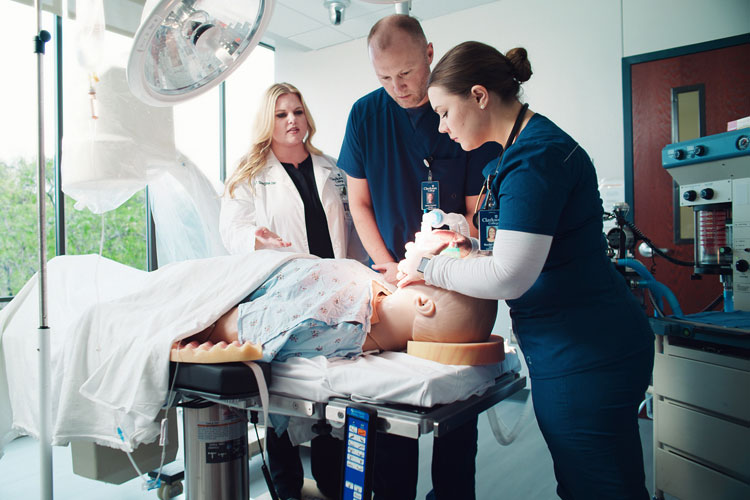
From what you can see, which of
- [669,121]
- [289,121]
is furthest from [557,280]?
[669,121]

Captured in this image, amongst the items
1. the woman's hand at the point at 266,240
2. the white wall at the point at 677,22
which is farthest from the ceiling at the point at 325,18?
the woman's hand at the point at 266,240

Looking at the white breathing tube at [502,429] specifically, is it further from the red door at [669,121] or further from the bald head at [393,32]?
the red door at [669,121]

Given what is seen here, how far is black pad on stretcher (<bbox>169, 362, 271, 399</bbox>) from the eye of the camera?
1.16 meters

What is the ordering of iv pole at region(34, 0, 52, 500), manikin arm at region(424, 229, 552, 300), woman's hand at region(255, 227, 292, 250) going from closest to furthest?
manikin arm at region(424, 229, 552, 300) → iv pole at region(34, 0, 52, 500) → woman's hand at region(255, 227, 292, 250)

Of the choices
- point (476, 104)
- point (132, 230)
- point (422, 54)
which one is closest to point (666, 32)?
point (422, 54)

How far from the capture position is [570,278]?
107 centimetres

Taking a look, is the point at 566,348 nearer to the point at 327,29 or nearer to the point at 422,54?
the point at 422,54

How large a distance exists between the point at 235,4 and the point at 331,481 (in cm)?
169

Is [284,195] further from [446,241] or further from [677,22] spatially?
[677,22]

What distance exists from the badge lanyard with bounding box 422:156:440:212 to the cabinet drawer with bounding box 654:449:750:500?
3.86ft

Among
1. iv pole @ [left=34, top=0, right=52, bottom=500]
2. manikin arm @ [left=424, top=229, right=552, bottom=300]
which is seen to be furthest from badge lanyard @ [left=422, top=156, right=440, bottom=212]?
iv pole @ [left=34, top=0, right=52, bottom=500]

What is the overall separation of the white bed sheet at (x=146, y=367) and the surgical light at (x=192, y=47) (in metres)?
0.51

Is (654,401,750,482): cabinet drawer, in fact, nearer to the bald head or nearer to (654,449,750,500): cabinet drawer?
(654,449,750,500): cabinet drawer

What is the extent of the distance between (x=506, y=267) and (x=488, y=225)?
0.24 metres
